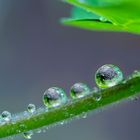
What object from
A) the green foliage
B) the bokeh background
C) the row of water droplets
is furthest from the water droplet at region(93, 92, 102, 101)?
the bokeh background

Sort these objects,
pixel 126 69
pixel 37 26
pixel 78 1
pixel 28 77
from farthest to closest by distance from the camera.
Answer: pixel 37 26
pixel 28 77
pixel 126 69
pixel 78 1

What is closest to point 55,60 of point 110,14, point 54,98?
point 54,98

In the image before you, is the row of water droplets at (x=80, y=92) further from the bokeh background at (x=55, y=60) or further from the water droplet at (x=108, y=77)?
the bokeh background at (x=55, y=60)

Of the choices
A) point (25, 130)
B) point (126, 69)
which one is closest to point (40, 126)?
point (25, 130)

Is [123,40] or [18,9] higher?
[18,9]

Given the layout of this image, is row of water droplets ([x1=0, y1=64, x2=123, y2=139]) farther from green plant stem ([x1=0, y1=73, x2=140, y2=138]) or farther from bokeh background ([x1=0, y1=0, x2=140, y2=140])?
bokeh background ([x1=0, y1=0, x2=140, y2=140])

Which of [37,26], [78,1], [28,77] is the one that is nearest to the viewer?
[78,1]

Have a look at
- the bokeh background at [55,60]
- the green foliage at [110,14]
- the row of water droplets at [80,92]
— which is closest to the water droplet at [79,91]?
the row of water droplets at [80,92]

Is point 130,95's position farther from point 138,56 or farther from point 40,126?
point 138,56

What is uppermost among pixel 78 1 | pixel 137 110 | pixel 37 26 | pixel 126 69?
pixel 37 26
